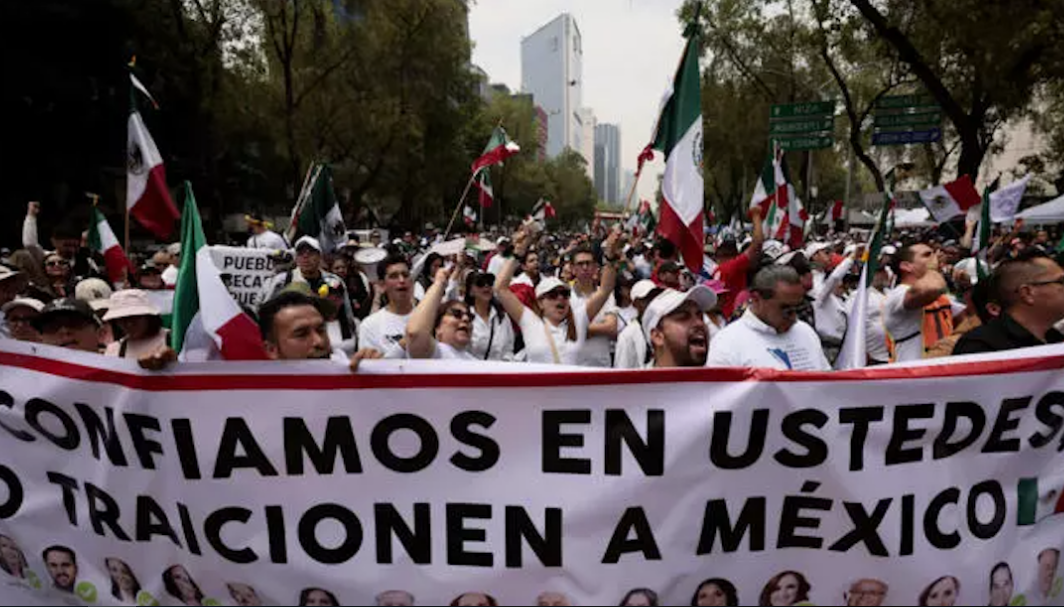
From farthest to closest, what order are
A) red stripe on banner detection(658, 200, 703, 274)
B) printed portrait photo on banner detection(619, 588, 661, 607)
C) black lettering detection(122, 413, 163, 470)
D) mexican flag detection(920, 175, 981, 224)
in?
mexican flag detection(920, 175, 981, 224)
red stripe on banner detection(658, 200, 703, 274)
black lettering detection(122, 413, 163, 470)
printed portrait photo on banner detection(619, 588, 661, 607)

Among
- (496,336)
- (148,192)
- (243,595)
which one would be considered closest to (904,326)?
(496,336)

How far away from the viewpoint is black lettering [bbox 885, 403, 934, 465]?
2516mm

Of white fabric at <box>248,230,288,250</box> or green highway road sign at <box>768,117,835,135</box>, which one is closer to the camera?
white fabric at <box>248,230,288,250</box>

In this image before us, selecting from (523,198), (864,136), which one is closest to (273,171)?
(864,136)

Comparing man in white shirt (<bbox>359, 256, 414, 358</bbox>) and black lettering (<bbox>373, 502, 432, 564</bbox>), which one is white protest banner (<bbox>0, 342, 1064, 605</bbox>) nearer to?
black lettering (<bbox>373, 502, 432, 564</bbox>)

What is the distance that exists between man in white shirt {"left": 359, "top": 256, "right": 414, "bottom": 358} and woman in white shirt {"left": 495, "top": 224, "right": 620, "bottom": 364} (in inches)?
22.6

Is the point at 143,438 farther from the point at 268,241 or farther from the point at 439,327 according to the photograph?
the point at 268,241

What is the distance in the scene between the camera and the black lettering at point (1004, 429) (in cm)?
259

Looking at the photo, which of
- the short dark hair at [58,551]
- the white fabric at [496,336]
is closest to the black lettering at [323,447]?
the short dark hair at [58,551]

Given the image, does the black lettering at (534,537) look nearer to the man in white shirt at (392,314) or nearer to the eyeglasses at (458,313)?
Result: the eyeglasses at (458,313)

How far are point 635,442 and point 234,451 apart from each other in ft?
4.08

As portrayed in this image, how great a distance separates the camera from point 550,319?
5113mm

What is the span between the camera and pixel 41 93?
24.1m

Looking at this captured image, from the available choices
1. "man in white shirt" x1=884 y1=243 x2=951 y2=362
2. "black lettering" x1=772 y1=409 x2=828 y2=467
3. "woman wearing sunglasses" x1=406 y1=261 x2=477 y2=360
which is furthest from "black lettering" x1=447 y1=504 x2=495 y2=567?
"man in white shirt" x1=884 y1=243 x2=951 y2=362
